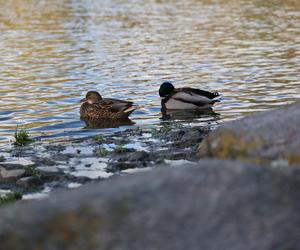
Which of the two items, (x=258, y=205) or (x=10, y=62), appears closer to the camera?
(x=258, y=205)

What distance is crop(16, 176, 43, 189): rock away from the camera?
9.91 m

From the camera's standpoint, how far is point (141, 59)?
95.5 feet

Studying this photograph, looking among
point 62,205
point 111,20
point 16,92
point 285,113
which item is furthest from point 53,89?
point 111,20

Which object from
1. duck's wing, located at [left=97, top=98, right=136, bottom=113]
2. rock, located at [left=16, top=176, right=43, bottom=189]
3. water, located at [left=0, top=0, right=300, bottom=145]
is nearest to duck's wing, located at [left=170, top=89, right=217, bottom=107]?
water, located at [left=0, top=0, right=300, bottom=145]

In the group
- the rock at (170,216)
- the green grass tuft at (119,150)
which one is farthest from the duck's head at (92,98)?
the rock at (170,216)

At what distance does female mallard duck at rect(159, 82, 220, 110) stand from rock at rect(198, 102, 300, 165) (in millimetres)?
13091

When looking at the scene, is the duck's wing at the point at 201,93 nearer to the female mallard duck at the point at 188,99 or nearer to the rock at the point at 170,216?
the female mallard duck at the point at 188,99

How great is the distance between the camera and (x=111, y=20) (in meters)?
47.1

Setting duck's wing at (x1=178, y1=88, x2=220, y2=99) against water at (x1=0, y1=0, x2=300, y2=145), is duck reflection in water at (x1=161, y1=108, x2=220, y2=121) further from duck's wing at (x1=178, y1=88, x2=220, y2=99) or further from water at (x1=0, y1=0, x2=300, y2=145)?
duck's wing at (x1=178, y1=88, x2=220, y2=99)

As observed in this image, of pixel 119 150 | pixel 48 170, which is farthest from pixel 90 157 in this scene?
pixel 48 170

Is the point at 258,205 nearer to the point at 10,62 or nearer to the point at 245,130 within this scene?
the point at 245,130

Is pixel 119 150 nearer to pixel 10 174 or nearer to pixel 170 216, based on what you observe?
pixel 10 174

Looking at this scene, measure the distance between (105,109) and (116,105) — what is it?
36 cm

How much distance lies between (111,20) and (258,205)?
143 feet
